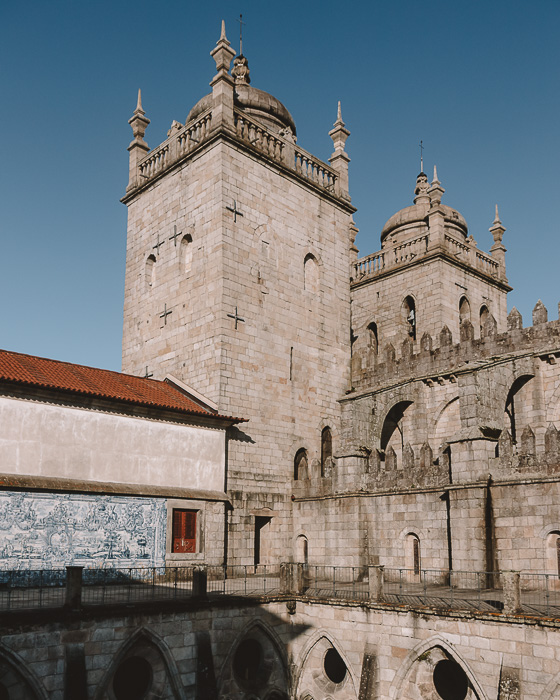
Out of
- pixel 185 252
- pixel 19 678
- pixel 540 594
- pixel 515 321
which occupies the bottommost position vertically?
pixel 19 678

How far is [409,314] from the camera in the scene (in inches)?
1427

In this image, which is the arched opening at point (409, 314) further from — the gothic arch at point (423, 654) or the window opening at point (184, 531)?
the gothic arch at point (423, 654)

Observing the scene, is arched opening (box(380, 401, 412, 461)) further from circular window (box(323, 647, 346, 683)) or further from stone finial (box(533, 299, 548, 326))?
circular window (box(323, 647, 346, 683))

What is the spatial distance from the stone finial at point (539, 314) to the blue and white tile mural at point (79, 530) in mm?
14679

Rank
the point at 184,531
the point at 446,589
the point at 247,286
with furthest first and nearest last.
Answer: the point at 247,286 → the point at 184,531 → the point at 446,589

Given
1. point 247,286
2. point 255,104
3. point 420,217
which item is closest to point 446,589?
point 247,286

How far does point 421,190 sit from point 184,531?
26.9 meters

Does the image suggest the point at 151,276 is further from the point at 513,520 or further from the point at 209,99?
the point at 513,520

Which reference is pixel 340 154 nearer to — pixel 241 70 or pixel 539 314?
pixel 241 70

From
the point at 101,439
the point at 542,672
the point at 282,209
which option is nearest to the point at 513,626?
the point at 542,672

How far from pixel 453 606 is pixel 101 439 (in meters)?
11.4

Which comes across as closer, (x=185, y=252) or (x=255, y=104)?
(x=185, y=252)

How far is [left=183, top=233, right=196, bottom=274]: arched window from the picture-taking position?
94.0 feet

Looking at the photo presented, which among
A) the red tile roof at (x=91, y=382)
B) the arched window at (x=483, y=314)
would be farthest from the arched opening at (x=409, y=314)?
the red tile roof at (x=91, y=382)
